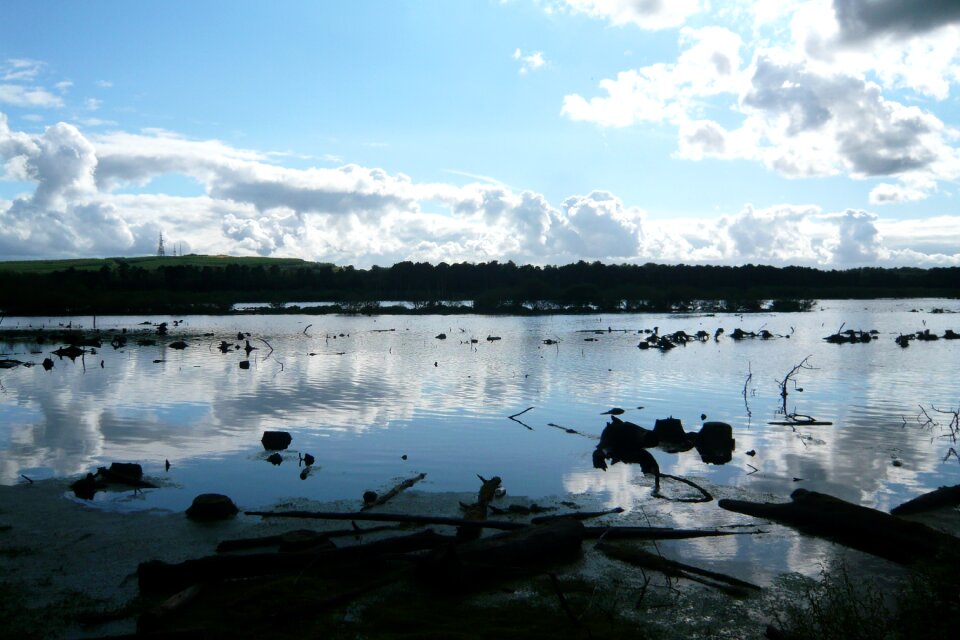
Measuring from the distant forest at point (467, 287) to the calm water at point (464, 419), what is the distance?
7083cm

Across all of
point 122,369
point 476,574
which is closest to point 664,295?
point 122,369

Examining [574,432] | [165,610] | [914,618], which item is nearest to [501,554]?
[165,610]

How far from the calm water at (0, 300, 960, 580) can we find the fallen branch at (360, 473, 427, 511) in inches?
10.0

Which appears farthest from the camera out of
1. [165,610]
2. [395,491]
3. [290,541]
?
[395,491]

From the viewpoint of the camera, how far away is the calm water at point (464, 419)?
44.0 feet

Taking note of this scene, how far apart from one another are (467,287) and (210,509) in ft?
415

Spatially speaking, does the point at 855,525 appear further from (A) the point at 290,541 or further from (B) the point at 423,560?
(A) the point at 290,541

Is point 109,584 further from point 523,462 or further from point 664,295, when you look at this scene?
point 664,295

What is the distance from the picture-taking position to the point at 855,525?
953 cm

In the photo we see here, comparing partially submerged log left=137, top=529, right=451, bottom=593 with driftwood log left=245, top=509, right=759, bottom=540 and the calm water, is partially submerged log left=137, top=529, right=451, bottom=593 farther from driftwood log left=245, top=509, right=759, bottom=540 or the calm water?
the calm water

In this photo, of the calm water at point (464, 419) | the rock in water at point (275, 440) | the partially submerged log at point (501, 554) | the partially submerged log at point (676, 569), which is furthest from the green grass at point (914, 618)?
the rock in water at point (275, 440)

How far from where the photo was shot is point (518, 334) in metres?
62.0

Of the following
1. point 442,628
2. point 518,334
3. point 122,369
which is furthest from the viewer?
point 518,334

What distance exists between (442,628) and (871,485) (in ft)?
32.1
